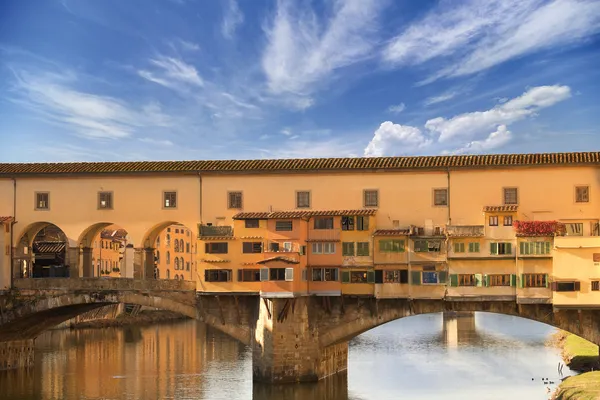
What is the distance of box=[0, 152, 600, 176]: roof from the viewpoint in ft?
151

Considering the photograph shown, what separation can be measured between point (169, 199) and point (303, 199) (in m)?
7.78

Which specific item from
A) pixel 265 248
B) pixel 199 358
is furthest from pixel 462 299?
pixel 199 358

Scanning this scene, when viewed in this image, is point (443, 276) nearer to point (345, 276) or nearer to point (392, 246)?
point (392, 246)

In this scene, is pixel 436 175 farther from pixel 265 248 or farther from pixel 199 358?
pixel 199 358

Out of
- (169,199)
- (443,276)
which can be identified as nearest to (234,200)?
(169,199)

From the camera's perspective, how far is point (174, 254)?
328ft

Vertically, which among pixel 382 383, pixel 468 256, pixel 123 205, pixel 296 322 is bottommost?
pixel 382 383

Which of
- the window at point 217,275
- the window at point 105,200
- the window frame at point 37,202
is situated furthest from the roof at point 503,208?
the window frame at point 37,202

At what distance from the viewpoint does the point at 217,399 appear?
4488 cm

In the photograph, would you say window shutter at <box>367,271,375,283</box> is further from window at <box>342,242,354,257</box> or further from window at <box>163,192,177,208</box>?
window at <box>163,192,177,208</box>

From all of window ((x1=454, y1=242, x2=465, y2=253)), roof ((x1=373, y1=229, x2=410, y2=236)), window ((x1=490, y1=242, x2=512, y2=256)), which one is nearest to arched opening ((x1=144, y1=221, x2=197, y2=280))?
roof ((x1=373, y1=229, x2=410, y2=236))

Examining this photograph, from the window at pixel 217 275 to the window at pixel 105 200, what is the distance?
24.8ft

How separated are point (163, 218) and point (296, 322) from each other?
9905 mm

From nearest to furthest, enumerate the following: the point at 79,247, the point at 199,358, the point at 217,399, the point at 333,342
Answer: the point at 217,399 → the point at 333,342 → the point at 79,247 → the point at 199,358
